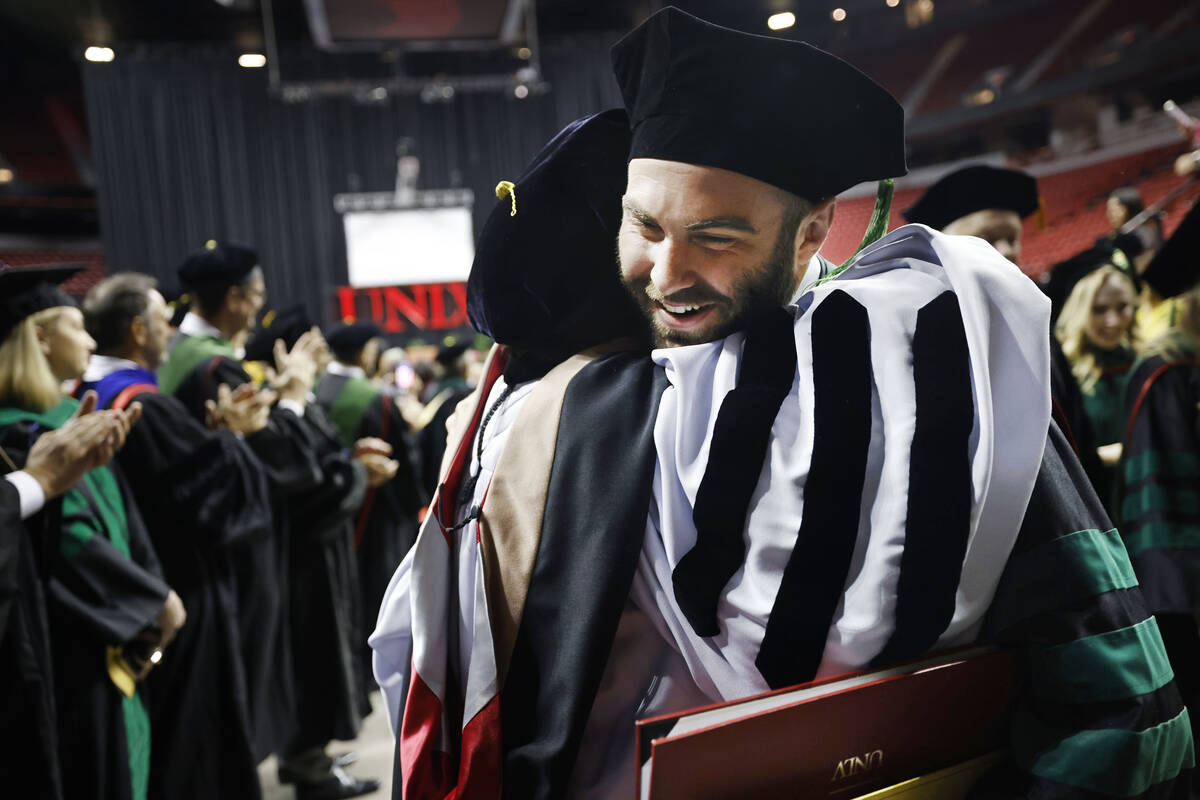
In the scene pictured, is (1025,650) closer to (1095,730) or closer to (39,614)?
(1095,730)

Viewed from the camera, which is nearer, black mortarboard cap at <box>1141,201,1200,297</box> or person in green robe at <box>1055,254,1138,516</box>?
black mortarboard cap at <box>1141,201,1200,297</box>

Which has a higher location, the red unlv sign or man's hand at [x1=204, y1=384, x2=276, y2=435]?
the red unlv sign

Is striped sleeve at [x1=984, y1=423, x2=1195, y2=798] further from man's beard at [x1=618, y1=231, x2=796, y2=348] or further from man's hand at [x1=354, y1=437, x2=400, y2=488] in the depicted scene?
man's hand at [x1=354, y1=437, x2=400, y2=488]

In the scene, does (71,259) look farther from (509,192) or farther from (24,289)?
(509,192)

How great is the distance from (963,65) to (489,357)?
20.0 meters

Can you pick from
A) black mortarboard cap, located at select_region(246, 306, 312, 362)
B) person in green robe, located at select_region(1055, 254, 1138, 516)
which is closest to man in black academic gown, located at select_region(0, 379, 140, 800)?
black mortarboard cap, located at select_region(246, 306, 312, 362)

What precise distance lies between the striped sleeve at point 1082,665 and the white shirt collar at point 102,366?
8.59 ft

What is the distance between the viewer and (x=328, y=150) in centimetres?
1303

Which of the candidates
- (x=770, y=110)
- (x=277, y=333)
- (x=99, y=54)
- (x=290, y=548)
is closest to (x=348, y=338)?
(x=277, y=333)

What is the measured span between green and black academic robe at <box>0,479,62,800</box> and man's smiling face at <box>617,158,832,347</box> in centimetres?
163

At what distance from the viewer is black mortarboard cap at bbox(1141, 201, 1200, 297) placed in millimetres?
2047

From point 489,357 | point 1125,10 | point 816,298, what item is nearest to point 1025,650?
point 816,298

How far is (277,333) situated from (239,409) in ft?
4.35

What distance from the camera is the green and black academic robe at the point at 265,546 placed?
9.14 ft
